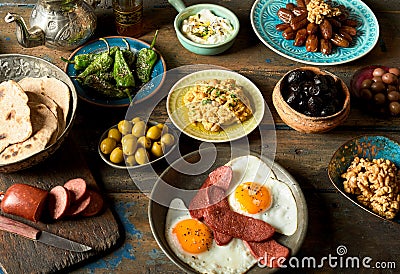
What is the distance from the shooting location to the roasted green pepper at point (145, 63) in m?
2.70

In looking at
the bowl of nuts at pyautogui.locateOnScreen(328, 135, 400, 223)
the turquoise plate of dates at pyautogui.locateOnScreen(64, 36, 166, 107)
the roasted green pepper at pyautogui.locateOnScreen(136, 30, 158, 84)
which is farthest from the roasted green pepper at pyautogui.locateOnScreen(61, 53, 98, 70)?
the bowl of nuts at pyautogui.locateOnScreen(328, 135, 400, 223)

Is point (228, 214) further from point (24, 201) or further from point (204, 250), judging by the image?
point (24, 201)

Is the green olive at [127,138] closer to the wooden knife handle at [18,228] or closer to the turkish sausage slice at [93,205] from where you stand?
the turkish sausage slice at [93,205]

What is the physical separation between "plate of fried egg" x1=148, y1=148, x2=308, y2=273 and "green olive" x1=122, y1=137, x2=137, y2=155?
20 centimetres

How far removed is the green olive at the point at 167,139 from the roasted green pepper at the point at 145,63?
Result: 1.49 ft

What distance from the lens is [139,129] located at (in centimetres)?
240

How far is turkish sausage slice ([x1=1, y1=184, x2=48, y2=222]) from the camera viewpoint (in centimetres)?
211

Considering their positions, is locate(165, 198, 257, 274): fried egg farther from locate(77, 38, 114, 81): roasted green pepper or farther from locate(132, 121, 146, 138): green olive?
locate(77, 38, 114, 81): roasted green pepper

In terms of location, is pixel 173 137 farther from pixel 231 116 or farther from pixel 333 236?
pixel 333 236

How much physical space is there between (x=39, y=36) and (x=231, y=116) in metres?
1.11

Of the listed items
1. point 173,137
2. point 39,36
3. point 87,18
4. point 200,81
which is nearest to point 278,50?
point 200,81

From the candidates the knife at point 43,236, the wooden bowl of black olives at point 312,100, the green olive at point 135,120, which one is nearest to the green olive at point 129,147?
the green olive at point 135,120

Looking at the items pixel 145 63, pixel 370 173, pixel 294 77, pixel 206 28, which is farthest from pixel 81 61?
pixel 370 173

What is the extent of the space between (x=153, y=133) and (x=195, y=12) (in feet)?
3.18
